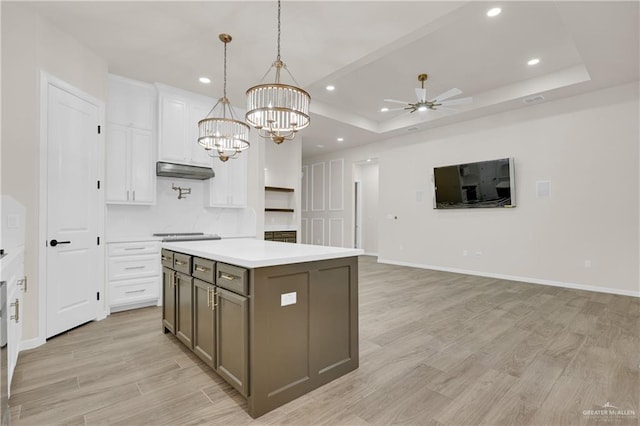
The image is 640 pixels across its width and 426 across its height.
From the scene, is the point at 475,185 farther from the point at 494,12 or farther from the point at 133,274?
the point at 133,274

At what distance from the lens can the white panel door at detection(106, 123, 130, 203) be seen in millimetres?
3861

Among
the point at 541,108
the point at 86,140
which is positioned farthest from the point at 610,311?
the point at 86,140

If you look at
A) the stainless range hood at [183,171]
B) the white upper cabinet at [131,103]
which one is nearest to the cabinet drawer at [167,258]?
the stainless range hood at [183,171]

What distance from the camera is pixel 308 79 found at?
431 cm

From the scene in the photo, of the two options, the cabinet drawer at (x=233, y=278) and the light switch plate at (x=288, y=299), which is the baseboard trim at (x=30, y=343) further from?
the light switch plate at (x=288, y=299)

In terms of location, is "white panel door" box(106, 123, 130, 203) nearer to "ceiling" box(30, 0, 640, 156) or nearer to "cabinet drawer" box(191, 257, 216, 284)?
"ceiling" box(30, 0, 640, 156)

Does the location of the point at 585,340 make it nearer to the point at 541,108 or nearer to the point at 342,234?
the point at 541,108

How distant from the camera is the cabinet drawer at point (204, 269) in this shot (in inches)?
85.8

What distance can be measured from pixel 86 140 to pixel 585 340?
18.2 ft

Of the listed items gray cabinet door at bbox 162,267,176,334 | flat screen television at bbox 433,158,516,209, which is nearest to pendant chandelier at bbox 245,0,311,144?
gray cabinet door at bbox 162,267,176,334

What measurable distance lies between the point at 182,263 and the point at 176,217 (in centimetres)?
229

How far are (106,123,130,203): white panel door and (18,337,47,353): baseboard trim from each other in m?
1.66

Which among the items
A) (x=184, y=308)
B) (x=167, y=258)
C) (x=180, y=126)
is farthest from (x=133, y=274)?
(x=180, y=126)

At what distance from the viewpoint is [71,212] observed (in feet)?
10.7
